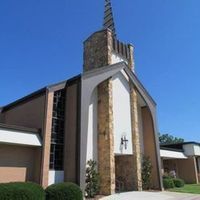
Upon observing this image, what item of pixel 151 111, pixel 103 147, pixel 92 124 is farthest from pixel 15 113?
pixel 151 111

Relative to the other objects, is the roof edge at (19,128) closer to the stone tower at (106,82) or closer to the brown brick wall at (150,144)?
the stone tower at (106,82)

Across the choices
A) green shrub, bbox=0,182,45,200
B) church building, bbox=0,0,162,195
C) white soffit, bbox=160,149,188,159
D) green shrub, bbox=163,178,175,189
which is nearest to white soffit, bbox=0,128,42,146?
church building, bbox=0,0,162,195

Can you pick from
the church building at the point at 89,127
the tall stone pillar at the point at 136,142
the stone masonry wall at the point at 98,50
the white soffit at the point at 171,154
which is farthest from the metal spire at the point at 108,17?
the white soffit at the point at 171,154

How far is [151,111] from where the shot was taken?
24469mm

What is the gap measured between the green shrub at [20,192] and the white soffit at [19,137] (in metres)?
2.92

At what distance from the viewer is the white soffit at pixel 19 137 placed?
537 inches

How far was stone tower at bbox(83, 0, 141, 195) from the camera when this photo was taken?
18.2 m

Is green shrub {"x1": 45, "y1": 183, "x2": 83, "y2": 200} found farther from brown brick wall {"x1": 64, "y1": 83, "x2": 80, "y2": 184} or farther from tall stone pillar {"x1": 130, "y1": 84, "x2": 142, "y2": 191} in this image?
tall stone pillar {"x1": 130, "y1": 84, "x2": 142, "y2": 191}

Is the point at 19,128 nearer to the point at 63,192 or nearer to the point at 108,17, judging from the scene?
the point at 63,192

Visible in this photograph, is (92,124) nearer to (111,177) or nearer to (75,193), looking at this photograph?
(111,177)

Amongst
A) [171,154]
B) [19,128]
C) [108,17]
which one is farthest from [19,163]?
[108,17]

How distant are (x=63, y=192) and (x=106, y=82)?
1005 centimetres

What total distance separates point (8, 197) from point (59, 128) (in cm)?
648

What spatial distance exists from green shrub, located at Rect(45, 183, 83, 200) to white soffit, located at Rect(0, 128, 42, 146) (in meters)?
2.94
